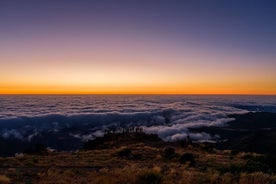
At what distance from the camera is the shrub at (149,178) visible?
13.7 meters

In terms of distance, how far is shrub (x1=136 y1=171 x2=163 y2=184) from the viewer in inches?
540

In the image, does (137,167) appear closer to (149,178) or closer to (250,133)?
(149,178)

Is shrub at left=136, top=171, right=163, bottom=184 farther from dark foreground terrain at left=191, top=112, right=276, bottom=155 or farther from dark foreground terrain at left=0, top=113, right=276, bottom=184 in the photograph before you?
dark foreground terrain at left=191, top=112, right=276, bottom=155

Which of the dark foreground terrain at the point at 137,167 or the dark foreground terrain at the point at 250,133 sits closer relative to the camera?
the dark foreground terrain at the point at 137,167

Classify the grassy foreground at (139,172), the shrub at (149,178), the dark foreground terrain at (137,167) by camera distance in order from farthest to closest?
the dark foreground terrain at (137,167) → the grassy foreground at (139,172) → the shrub at (149,178)

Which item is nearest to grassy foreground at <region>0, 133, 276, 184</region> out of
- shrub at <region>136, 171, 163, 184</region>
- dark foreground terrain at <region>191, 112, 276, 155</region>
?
shrub at <region>136, 171, 163, 184</region>

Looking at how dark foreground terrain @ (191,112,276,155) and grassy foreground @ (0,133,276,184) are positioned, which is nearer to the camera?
grassy foreground @ (0,133,276,184)

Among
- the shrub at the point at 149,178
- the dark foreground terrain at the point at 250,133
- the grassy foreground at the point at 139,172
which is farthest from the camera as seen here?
the dark foreground terrain at the point at 250,133

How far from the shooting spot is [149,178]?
14000mm

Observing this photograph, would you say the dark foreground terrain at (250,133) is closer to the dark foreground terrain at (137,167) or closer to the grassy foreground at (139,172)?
the dark foreground terrain at (137,167)

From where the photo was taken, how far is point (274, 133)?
93562 millimetres

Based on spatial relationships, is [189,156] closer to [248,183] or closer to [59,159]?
[59,159]

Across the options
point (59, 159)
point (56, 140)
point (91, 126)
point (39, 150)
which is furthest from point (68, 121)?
point (59, 159)

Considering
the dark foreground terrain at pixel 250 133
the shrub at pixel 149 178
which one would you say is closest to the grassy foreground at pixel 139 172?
the shrub at pixel 149 178
